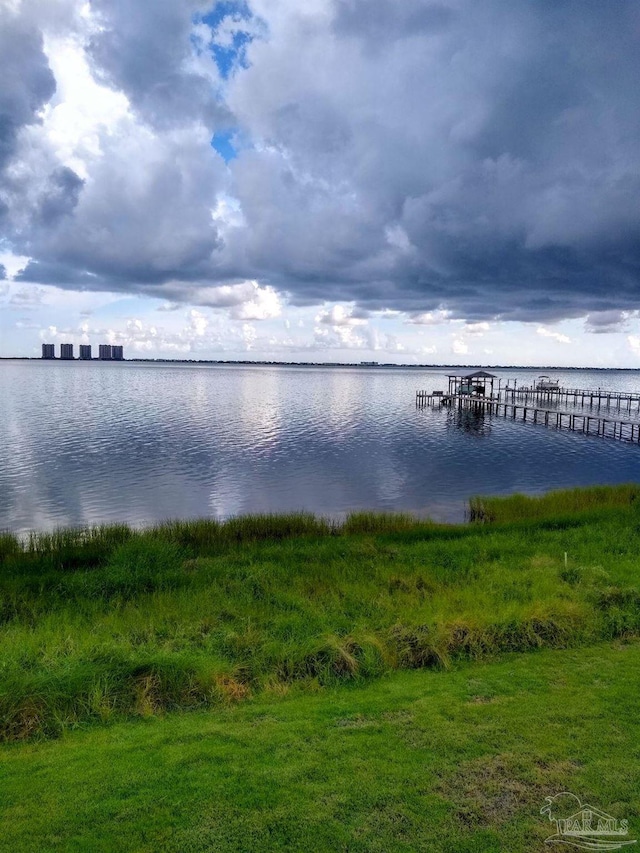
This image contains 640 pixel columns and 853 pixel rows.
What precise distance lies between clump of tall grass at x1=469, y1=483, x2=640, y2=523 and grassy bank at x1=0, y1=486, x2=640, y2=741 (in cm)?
309

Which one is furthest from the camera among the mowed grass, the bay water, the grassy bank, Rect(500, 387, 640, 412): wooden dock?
Rect(500, 387, 640, 412): wooden dock

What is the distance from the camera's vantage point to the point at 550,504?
24625 mm

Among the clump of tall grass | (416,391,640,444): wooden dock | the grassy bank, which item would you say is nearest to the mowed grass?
the grassy bank

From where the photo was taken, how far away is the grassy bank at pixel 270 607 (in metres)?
8.27

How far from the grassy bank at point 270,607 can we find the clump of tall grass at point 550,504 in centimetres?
309

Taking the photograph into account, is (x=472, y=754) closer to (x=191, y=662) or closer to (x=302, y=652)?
(x=302, y=652)

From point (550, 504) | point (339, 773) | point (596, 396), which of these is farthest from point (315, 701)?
point (596, 396)

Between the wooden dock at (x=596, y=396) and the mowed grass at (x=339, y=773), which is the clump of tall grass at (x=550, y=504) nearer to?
the mowed grass at (x=339, y=773)

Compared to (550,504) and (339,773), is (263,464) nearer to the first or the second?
(550,504)

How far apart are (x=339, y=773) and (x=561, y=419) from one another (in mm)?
80258

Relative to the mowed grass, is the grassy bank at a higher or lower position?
lower

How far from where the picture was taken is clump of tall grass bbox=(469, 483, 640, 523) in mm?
23312

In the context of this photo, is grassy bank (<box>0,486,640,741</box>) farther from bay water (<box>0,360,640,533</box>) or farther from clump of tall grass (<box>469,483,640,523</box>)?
bay water (<box>0,360,640,533</box>)

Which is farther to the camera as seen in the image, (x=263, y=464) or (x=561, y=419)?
(x=561, y=419)
